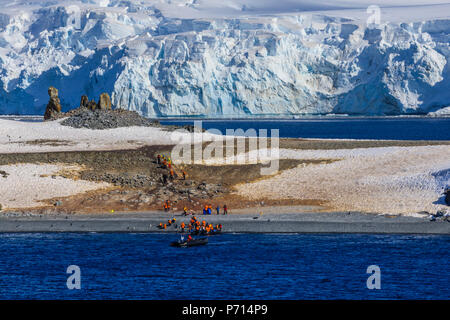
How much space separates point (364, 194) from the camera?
1742 inches

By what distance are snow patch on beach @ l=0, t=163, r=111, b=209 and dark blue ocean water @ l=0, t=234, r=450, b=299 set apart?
701 cm

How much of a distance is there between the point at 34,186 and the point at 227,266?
65.8 feet

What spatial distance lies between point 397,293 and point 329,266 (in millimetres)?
4684

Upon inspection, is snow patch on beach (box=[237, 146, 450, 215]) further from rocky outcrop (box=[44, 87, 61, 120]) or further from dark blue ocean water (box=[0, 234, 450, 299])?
rocky outcrop (box=[44, 87, 61, 120])

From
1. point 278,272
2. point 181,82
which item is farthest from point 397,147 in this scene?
point 181,82

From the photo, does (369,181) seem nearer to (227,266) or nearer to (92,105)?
(227,266)

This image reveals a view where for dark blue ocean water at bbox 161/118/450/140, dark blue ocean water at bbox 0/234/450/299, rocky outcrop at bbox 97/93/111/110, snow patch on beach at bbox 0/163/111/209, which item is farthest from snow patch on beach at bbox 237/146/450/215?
dark blue ocean water at bbox 161/118/450/140

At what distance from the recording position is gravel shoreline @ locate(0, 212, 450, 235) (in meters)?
38.2

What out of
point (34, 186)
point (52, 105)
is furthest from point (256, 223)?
point (52, 105)

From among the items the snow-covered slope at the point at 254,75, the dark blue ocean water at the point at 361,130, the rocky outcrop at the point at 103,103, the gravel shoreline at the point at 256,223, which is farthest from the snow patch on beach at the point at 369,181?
the snow-covered slope at the point at 254,75

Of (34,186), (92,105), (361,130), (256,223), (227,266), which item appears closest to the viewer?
(227,266)

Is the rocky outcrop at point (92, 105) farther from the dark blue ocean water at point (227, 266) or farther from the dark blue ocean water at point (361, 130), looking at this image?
the dark blue ocean water at point (227, 266)

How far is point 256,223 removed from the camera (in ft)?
130

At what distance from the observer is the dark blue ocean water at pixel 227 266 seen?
89.0 ft
